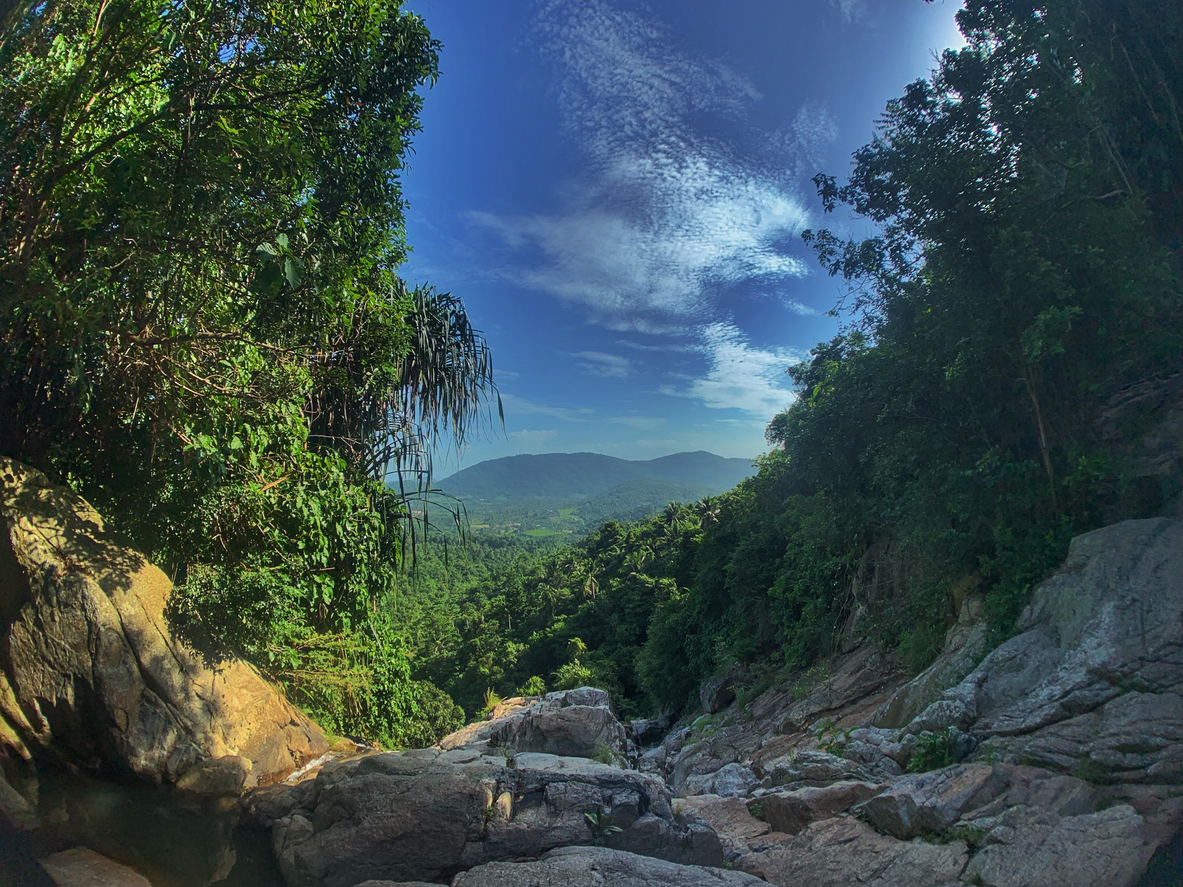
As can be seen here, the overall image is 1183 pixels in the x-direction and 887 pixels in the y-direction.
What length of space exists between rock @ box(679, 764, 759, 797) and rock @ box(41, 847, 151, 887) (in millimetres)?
6544

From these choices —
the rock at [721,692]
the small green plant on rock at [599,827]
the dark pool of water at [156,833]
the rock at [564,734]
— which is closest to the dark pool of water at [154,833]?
the dark pool of water at [156,833]

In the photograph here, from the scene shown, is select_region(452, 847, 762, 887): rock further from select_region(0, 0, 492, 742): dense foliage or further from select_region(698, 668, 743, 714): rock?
select_region(698, 668, 743, 714): rock

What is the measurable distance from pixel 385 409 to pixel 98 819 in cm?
536

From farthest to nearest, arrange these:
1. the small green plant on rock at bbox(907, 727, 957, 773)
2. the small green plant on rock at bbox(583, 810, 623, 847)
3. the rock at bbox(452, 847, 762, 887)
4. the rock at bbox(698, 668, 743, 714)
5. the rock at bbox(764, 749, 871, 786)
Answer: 1. the rock at bbox(698, 668, 743, 714)
2. the rock at bbox(764, 749, 871, 786)
3. the small green plant on rock at bbox(907, 727, 957, 773)
4. the small green plant on rock at bbox(583, 810, 623, 847)
5. the rock at bbox(452, 847, 762, 887)

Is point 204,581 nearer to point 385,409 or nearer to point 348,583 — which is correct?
point 348,583

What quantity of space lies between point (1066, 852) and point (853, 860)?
58.0 inches

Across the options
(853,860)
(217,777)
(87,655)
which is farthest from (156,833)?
(853,860)

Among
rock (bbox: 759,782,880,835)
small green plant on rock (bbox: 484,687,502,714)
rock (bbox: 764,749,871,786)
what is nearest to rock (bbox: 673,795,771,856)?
rock (bbox: 759,782,880,835)

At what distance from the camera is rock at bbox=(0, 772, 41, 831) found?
367 centimetres

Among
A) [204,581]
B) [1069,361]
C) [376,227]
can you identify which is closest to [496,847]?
[204,581]

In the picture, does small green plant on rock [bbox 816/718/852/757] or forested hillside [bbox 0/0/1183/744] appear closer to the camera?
forested hillside [bbox 0/0/1183/744]

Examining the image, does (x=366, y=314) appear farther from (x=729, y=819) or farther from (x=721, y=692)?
(x=721, y=692)

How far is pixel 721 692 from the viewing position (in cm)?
1786

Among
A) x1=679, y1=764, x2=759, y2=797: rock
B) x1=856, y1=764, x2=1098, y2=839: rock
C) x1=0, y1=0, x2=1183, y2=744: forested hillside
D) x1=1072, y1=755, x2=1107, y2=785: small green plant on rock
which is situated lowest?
x1=679, y1=764, x2=759, y2=797: rock
